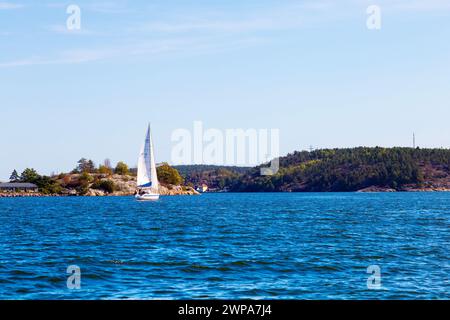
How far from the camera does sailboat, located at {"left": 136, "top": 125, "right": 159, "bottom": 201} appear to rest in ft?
576

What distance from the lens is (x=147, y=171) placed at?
584ft

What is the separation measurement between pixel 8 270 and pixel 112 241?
2020 cm

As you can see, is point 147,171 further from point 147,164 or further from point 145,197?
point 145,197

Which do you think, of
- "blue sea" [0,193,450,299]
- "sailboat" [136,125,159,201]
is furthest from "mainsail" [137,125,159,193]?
"blue sea" [0,193,450,299]

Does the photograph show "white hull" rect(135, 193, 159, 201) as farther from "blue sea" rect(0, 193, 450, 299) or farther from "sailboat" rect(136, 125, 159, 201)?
"blue sea" rect(0, 193, 450, 299)

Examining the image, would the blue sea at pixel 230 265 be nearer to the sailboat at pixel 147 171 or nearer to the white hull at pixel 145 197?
the sailboat at pixel 147 171

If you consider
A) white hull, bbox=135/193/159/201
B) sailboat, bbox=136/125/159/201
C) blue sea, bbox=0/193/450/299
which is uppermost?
sailboat, bbox=136/125/159/201

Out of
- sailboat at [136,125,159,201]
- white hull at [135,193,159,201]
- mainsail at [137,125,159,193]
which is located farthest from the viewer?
white hull at [135,193,159,201]

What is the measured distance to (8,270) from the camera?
35.2 metres

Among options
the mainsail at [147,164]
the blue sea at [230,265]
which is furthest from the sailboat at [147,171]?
the blue sea at [230,265]

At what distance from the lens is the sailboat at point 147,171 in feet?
576

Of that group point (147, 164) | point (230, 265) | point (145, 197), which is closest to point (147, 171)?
point (147, 164)
